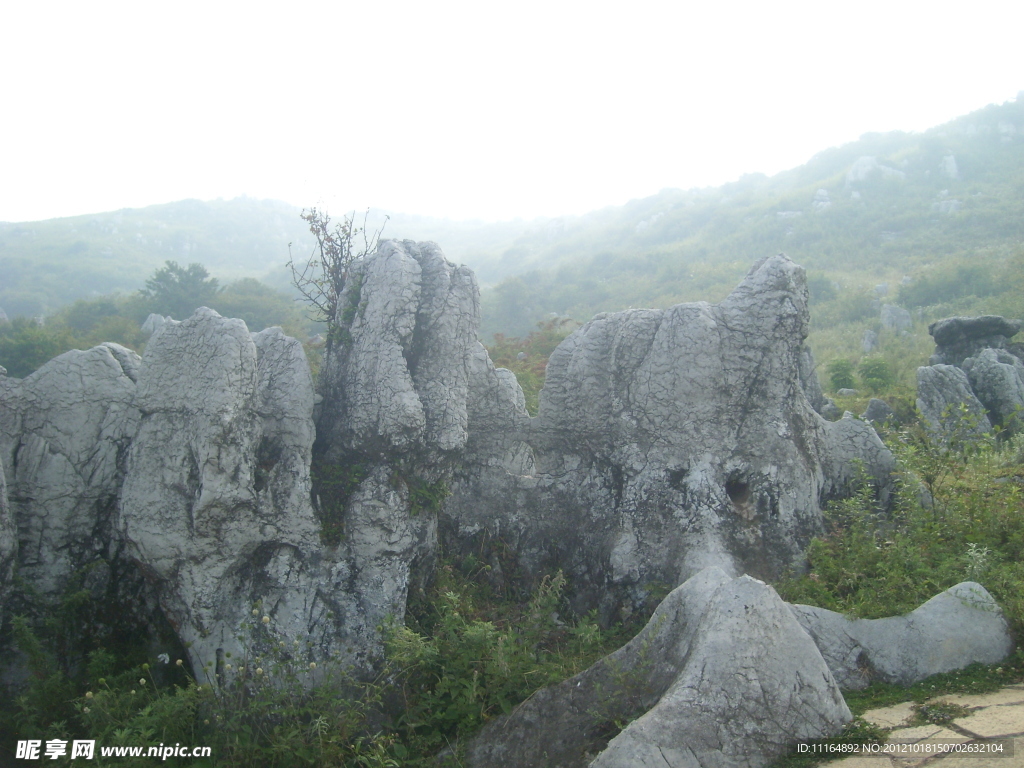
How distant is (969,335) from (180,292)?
27280 millimetres

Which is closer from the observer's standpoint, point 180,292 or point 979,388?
point 979,388

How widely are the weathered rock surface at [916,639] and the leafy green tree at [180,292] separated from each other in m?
26.8

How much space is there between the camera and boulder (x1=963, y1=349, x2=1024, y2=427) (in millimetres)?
13211

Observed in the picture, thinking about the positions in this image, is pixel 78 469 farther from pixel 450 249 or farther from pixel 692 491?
pixel 450 249

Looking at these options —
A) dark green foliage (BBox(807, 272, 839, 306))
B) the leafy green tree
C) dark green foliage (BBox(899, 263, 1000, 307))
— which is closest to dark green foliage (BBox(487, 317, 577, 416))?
dark green foliage (BBox(807, 272, 839, 306))

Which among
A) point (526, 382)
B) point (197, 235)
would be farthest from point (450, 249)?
point (526, 382)

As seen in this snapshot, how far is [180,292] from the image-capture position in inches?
1100

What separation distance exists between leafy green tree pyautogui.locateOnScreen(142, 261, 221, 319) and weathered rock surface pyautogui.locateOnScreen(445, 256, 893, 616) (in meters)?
22.9

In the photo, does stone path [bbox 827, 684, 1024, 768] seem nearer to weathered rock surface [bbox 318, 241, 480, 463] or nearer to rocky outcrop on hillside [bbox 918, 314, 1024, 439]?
weathered rock surface [bbox 318, 241, 480, 463]

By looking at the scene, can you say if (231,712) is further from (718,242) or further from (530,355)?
(718,242)

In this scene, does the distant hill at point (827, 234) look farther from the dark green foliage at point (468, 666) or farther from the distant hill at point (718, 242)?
the dark green foliage at point (468, 666)

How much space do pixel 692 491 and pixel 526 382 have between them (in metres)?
7.76

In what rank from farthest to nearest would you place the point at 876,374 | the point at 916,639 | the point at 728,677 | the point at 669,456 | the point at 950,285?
the point at 950,285
the point at 876,374
the point at 669,456
the point at 916,639
the point at 728,677

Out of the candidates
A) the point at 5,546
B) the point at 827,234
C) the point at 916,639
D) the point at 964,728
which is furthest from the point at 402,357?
the point at 827,234
